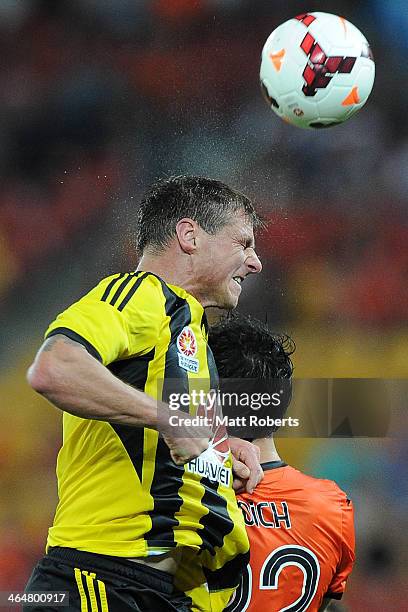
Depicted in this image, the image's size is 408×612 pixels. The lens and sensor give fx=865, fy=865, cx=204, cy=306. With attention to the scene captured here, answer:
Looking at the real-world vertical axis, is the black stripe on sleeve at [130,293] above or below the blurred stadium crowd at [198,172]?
below

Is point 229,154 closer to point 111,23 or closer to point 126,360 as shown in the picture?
point 111,23

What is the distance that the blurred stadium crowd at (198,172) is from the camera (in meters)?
5.32

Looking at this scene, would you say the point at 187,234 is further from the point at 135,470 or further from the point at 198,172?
the point at 198,172

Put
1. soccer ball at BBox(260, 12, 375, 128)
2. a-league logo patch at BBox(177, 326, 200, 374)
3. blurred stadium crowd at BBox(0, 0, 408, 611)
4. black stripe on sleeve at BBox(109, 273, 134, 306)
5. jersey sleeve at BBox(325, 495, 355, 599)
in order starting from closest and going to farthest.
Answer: black stripe on sleeve at BBox(109, 273, 134, 306), a-league logo patch at BBox(177, 326, 200, 374), jersey sleeve at BBox(325, 495, 355, 599), soccer ball at BBox(260, 12, 375, 128), blurred stadium crowd at BBox(0, 0, 408, 611)

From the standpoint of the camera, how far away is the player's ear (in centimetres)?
263

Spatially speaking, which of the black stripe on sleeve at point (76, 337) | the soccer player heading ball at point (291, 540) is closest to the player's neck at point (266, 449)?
the soccer player heading ball at point (291, 540)

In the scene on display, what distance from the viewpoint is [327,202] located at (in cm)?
573

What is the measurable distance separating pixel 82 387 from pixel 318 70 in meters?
2.16

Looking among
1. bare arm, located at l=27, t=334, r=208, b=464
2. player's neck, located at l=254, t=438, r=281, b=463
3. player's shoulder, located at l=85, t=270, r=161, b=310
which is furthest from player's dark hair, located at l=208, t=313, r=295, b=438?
bare arm, located at l=27, t=334, r=208, b=464

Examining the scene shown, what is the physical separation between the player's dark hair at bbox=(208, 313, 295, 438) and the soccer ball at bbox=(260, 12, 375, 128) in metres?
1.17

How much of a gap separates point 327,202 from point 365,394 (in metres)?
1.31

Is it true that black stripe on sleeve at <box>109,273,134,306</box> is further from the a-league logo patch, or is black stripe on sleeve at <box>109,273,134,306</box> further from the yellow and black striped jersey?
the a-league logo patch

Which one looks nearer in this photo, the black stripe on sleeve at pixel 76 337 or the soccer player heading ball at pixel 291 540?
the black stripe on sleeve at pixel 76 337

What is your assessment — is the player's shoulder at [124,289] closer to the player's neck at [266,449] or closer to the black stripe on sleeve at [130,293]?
the black stripe on sleeve at [130,293]
